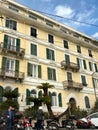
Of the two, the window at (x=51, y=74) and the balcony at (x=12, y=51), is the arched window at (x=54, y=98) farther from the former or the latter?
the balcony at (x=12, y=51)

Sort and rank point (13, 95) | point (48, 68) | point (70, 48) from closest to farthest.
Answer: point (13, 95) → point (48, 68) → point (70, 48)

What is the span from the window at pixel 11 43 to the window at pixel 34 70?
274 centimetres

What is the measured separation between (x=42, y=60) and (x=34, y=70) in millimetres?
2173

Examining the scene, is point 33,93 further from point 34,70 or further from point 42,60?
point 42,60

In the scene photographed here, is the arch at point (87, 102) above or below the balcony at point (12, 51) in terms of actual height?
below

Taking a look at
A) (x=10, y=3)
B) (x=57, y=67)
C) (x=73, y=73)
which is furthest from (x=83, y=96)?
(x=10, y=3)

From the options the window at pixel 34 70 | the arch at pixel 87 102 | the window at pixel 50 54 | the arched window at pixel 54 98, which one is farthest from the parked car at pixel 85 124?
the window at pixel 50 54

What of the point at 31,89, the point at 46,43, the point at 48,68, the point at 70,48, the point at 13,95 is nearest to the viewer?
the point at 13,95

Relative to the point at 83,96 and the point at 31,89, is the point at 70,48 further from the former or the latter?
the point at 31,89

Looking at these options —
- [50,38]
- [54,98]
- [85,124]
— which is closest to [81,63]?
[50,38]

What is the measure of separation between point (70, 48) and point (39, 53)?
700 centimetres

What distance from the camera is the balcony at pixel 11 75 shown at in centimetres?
2096

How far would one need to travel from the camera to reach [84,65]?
104 feet

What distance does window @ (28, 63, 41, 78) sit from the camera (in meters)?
24.1
